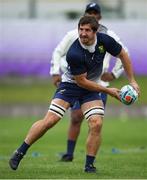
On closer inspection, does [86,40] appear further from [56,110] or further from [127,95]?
[56,110]

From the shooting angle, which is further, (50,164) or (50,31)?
(50,31)

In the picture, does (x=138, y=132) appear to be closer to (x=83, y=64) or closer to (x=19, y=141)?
(x=19, y=141)

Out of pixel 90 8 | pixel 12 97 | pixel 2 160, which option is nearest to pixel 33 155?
pixel 2 160

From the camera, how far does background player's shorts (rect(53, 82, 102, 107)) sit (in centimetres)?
1551

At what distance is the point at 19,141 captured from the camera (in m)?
23.6

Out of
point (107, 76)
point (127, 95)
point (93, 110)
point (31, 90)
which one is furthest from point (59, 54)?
point (31, 90)

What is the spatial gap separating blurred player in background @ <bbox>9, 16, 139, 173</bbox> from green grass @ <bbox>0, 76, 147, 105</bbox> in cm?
2018

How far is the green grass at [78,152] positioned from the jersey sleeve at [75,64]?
1.58 metres

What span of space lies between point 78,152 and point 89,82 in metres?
5.29

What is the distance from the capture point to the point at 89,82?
49.6 feet

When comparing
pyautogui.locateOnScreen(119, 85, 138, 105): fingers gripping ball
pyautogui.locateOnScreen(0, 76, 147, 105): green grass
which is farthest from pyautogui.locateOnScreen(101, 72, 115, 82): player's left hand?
pyautogui.locateOnScreen(0, 76, 147, 105): green grass

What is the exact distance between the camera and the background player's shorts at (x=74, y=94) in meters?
15.5

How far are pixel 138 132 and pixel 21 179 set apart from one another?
517 inches

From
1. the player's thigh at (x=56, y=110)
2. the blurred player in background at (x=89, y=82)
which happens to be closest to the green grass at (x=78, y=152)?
the blurred player in background at (x=89, y=82)
